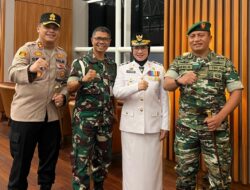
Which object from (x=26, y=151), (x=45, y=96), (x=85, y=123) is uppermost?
(x=45, y=96)

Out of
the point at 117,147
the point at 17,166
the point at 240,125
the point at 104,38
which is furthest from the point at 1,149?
the point at 240,125

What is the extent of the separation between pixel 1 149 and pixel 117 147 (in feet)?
6.63

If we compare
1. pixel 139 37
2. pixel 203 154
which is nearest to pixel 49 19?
pixel 139 37

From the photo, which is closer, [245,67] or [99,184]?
[99,184]

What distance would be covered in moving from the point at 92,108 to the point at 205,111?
0.94m

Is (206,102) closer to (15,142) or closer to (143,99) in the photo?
(143,99)

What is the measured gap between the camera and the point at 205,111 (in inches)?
93.3

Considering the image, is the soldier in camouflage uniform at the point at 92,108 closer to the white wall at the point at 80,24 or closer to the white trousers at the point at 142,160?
the white trousers at the point at 142,160

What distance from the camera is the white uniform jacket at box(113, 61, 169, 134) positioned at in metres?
2.52

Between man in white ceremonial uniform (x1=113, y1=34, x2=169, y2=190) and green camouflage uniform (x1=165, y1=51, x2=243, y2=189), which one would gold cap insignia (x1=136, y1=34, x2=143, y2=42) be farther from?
green camouflage uniform (x1=165, y1=51, x2=243, y2=189)

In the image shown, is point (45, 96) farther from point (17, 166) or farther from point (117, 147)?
point (117, 147)

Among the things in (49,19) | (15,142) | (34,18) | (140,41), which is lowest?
(15,142)

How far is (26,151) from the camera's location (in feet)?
8.34

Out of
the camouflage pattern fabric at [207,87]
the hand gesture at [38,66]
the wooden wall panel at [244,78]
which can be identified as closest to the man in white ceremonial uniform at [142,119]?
the camouflage pattern fabric at [207,87]
